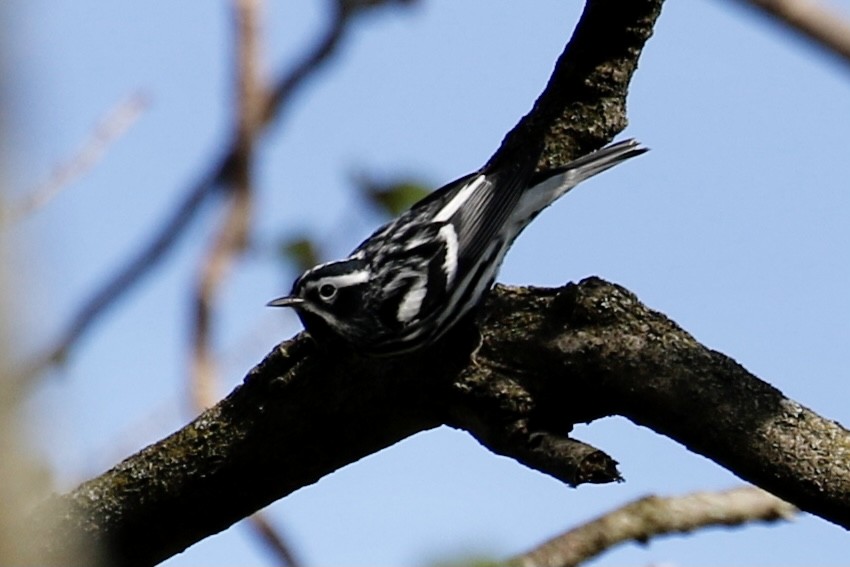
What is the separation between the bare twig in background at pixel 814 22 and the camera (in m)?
2.23

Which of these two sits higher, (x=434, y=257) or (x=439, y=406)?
(x=434, y=257)

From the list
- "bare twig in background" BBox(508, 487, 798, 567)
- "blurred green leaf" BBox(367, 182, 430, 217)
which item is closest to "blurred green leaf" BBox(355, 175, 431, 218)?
"blurred green leaf" BBox(367, 182, 430, 217)

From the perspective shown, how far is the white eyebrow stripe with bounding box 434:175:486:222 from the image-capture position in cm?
428

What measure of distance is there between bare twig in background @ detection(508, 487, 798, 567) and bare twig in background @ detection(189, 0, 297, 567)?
0.74m

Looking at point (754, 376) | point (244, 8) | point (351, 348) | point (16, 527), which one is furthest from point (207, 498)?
point (16, 527)

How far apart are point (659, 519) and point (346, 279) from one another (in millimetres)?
1571

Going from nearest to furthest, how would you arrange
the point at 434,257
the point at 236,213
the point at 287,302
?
the point at 236,213
the point at 287,302
the point at 434,257

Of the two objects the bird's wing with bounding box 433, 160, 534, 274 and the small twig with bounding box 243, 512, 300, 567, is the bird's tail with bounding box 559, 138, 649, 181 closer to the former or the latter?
the bird's wing with bounding box 433, 160, 534, 274

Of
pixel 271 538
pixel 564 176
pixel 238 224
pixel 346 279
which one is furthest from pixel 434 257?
pixel 271 538

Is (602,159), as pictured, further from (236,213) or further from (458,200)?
(236,213)

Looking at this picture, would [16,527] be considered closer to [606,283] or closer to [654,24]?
[606,283]

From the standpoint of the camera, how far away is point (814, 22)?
2.31m

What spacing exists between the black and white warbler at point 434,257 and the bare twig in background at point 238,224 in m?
0.32

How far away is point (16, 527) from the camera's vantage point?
95 cm
